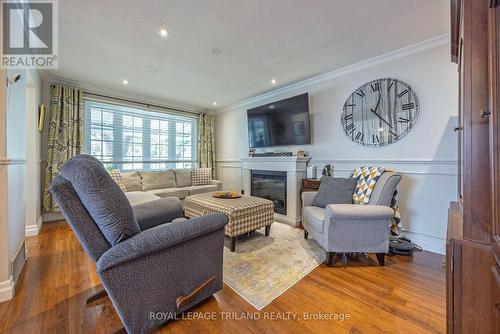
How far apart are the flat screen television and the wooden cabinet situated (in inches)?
101

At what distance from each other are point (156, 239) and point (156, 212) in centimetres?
79

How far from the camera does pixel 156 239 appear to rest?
1.15 metres

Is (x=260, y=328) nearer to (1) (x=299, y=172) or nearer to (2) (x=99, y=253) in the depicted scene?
(2) (x=99, y=253)

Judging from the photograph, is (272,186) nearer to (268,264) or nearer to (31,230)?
(268,264)

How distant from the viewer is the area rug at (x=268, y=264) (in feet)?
5.30

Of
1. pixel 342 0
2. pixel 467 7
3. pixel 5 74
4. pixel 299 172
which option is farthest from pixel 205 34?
pixel 299 172

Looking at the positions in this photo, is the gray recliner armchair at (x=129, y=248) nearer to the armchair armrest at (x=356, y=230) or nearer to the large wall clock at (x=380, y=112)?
the armchair armrest at (x=356, y=230)

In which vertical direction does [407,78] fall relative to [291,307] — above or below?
above

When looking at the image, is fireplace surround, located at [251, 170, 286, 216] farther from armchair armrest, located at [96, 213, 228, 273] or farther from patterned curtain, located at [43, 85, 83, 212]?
patterned curtain, located at [43, 85, 83, 212]

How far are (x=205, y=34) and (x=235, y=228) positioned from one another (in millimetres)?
2087

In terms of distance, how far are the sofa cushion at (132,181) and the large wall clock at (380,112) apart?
3.69 metres

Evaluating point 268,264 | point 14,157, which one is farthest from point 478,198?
point 14,157

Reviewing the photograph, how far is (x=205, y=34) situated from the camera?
7.14 feet

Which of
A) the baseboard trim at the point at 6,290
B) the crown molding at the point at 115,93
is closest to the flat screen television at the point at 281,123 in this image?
the crown molding at the point at 115,93
